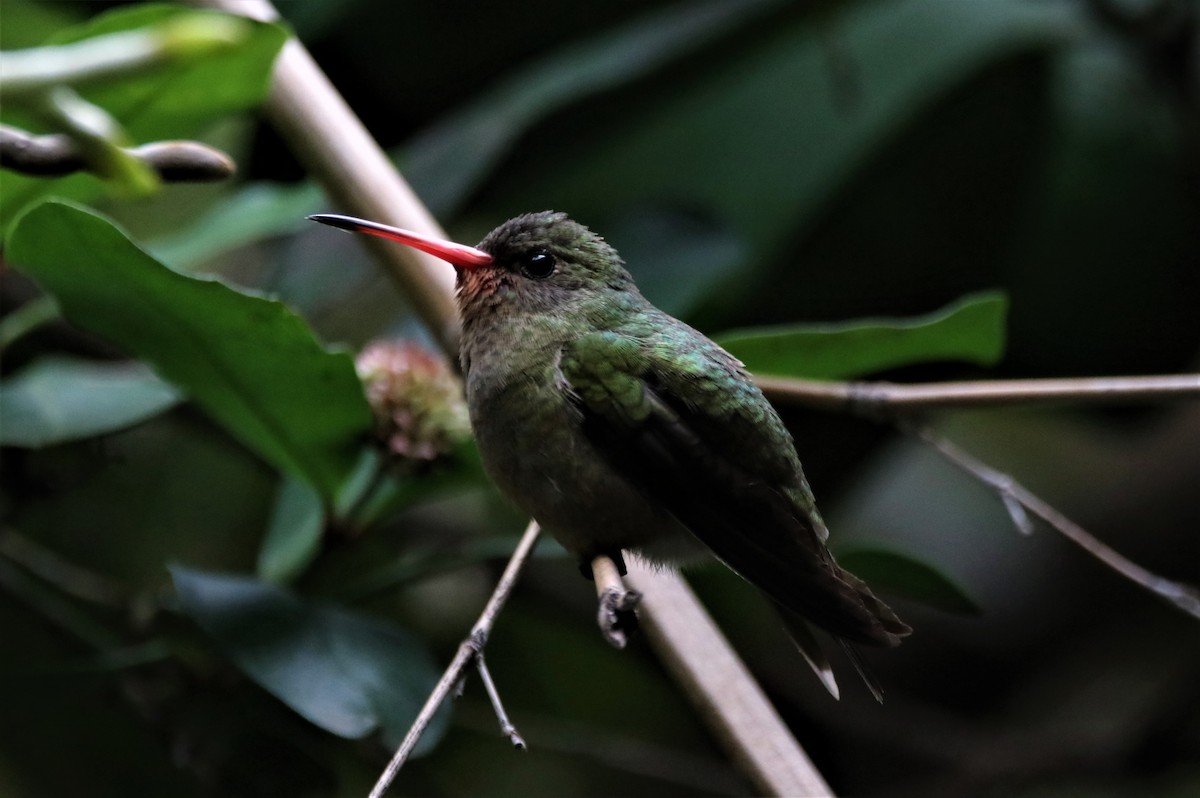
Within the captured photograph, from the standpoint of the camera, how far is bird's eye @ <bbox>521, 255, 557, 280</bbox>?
152 centimetres

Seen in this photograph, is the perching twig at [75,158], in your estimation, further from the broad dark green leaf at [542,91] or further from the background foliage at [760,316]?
the broad dark green leaf at [542,91]

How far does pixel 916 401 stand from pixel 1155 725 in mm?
1443

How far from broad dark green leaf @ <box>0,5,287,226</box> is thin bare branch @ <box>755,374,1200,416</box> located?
0.71 metres

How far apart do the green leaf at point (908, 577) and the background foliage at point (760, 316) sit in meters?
0.32

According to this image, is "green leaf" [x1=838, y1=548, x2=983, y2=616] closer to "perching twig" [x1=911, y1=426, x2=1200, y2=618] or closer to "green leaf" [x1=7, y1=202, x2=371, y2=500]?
"perching twig" [x1=911, y1=426, x2=1200, y2=618]

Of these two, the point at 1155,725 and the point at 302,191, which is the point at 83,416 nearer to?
the point at 302,191

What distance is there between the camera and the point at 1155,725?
2488 mm

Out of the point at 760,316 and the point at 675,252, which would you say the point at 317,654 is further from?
the point at 760,316

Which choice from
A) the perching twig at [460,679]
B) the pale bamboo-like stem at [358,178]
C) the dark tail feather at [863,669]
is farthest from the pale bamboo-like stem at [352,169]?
the dark tail feather at [863,669]

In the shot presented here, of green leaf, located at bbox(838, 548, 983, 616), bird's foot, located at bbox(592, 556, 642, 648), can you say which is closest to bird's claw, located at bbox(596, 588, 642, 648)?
bird's foot, located at bbox(592, 556, 642, 648)

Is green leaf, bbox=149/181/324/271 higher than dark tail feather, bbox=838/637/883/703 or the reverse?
higher

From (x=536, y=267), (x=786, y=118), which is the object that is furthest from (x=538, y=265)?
(x=786, y=118)

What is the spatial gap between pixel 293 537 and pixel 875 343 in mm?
832

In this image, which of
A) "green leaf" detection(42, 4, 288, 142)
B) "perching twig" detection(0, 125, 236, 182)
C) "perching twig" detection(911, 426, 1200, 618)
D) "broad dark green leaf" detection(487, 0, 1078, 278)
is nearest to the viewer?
"perching twig" detection(0, 125, 236, 182)
